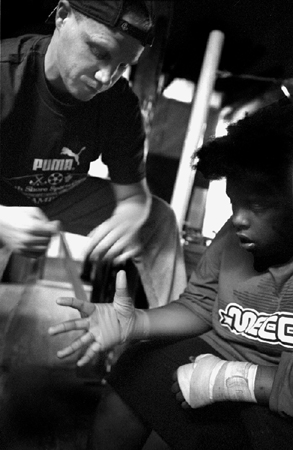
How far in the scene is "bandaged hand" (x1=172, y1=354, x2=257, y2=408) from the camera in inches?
20.3

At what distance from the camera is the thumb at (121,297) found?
0.59 m

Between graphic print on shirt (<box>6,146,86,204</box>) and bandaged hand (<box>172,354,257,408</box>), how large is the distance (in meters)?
0.32

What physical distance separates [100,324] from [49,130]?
287mm

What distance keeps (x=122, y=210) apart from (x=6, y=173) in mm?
184

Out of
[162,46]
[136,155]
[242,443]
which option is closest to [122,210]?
[136,155]

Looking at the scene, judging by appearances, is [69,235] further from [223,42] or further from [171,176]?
[223,42]

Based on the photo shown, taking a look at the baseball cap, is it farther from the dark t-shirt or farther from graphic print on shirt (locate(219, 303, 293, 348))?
graphic print on shirt (locate(219, 303, 293, 348))

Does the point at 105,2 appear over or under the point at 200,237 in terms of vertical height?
over

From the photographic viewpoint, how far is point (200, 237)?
71cm

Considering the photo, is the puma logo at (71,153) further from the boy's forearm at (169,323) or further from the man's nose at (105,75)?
the boy's forearm at (169,323)

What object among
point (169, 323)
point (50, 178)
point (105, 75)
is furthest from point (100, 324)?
point (105, 75)

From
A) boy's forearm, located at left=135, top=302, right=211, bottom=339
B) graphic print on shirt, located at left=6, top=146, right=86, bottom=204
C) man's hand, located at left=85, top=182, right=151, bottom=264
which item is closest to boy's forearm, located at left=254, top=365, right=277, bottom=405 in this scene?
boy's forearm, located at left=135, top=302, right=211, bottom=339

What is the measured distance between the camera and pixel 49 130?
2.02 feet

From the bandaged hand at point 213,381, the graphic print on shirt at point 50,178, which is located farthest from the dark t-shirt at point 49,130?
the bandaged hand at point 213,381
